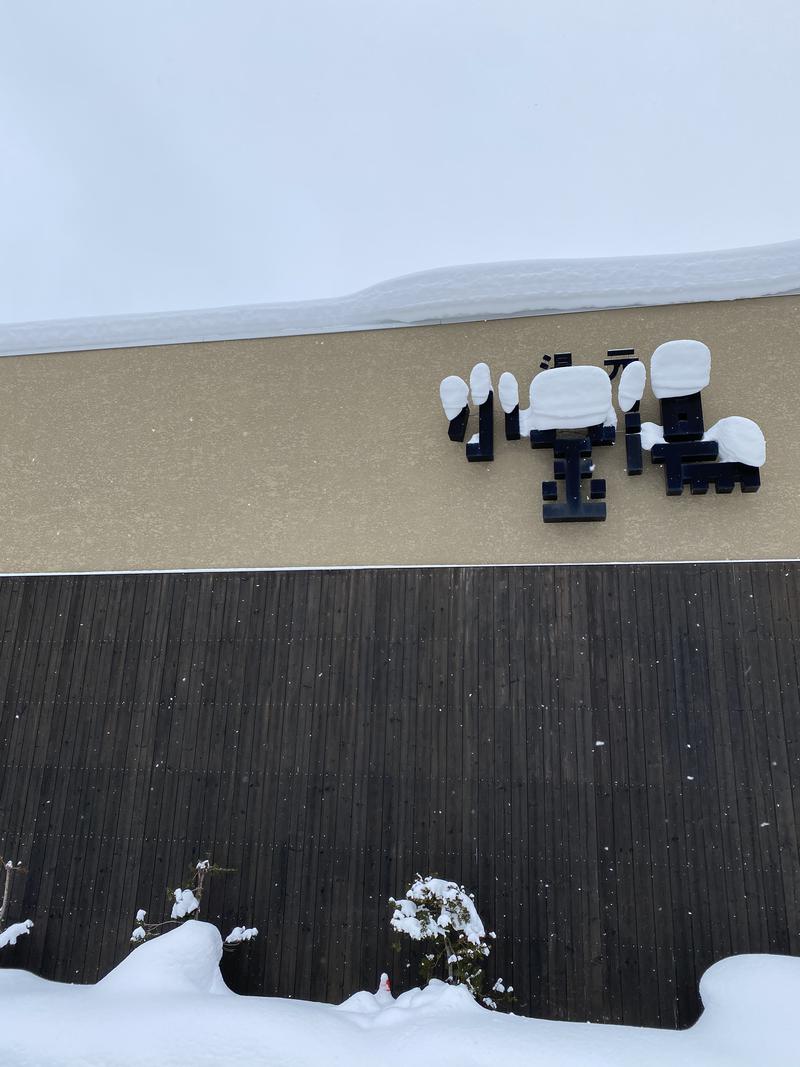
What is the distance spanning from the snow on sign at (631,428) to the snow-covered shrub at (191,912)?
10.5ft

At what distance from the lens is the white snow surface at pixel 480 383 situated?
4789 millimetres

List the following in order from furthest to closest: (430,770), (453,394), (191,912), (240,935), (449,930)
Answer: (453,394) < (430,770) < (191,912) < (240,935) < (449,930)

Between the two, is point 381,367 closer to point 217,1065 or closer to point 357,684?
point 357,684

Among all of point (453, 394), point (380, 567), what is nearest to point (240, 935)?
point (380, 567)

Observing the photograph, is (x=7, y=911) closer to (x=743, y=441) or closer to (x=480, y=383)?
(x=480, y=383)

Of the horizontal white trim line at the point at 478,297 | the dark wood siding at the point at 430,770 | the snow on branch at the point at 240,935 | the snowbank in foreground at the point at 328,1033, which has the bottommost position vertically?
the snowbank in foreground at the point at 328,1033

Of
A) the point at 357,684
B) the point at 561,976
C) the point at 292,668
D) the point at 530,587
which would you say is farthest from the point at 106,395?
the point at 561,976

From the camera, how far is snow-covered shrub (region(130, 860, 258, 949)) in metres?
3.90

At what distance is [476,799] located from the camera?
13.9ft

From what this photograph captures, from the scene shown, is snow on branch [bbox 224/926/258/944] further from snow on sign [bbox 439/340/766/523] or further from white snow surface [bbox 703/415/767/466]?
white snow surface [bbox 703/415/767/466]

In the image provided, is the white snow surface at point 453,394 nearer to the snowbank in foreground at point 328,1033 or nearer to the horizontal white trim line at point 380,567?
the horizontal white trim line at point 380,567

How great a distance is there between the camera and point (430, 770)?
4.30 m

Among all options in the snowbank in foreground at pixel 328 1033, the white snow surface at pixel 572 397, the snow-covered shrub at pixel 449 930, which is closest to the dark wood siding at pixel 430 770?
the snow-covered shrub at pixel 449 930

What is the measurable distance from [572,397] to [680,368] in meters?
0.77
